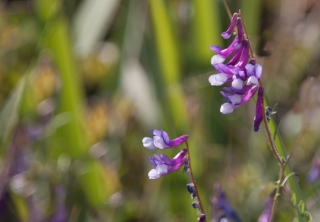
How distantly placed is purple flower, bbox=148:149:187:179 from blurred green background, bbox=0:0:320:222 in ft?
1.25

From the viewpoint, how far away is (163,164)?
0.74m

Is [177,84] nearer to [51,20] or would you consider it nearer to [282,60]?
A: [51,20]

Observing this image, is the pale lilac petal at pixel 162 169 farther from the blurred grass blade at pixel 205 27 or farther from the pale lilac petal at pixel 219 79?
the blurred grass blade at pixel 205 27

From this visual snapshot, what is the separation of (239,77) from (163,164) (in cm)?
14

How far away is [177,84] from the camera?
1.67 m

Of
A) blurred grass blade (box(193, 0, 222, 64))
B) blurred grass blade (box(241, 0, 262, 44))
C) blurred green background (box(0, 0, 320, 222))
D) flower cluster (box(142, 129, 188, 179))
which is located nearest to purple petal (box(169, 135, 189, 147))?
flower cluster (box(142, 129, 188, 179))

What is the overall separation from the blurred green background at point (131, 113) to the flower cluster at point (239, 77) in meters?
0.32

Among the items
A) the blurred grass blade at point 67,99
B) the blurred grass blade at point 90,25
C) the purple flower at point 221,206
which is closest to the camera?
the purple flower at point 221,206

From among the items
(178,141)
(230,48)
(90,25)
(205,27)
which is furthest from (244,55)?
(90,25)

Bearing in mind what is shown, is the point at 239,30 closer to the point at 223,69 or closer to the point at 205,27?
the point at 223,69

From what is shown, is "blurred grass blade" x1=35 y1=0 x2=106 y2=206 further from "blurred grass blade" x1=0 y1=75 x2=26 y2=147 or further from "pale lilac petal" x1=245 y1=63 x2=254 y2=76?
"pale lilac petal" x1=245 y1=63 x2=254 y2=76

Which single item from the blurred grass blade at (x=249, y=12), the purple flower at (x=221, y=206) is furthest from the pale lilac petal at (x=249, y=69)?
the blurred grass blade at (x=249, y=12)

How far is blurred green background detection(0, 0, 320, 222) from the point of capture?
4.69 ft

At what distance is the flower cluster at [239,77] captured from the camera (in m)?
0.70
